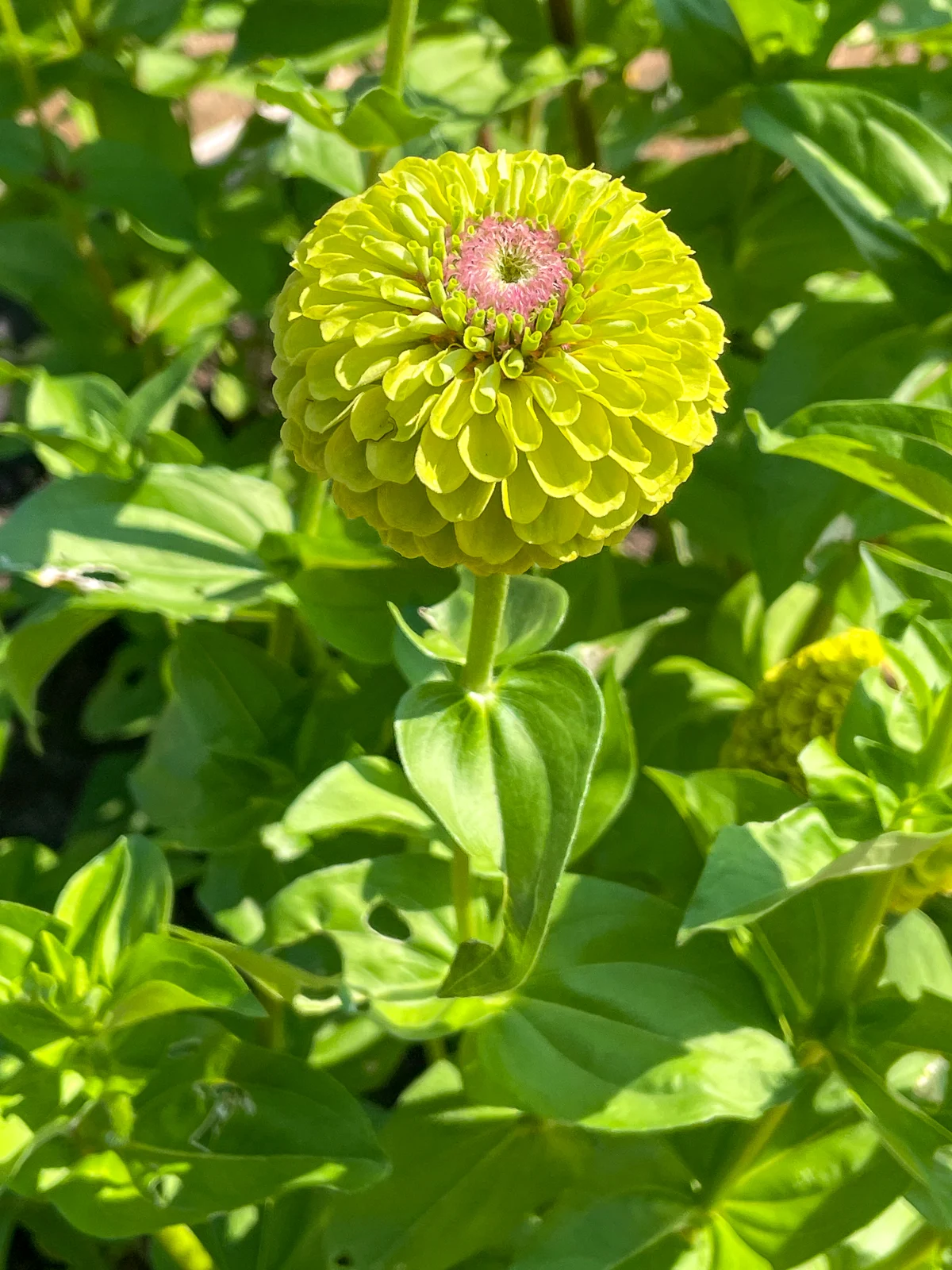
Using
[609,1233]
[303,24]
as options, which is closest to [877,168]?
[303,24]

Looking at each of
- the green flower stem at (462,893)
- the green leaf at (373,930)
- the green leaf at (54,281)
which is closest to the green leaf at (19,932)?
the green leaf at (373,930)

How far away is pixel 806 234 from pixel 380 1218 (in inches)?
35.2

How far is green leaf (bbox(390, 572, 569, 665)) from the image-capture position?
623 mm

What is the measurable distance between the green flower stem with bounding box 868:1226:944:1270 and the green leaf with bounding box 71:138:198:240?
0.98m

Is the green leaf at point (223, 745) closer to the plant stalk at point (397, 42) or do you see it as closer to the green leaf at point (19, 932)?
the green leaf at point (19, 932)

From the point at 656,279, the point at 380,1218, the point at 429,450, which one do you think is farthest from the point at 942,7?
the point at 380,1218

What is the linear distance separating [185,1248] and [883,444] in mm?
661

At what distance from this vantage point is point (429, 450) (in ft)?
1.44

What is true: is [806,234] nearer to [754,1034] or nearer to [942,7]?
[942,7]

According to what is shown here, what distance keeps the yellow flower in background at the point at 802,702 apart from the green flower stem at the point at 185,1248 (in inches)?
19.1

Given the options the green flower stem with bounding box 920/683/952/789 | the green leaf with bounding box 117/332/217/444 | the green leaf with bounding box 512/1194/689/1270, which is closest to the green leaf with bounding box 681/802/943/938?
the green flower stem with bounding box 920/683/952/789

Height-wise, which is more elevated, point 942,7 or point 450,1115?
point 942,7

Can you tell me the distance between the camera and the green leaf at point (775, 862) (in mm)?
512

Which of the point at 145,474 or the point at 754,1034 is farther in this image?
the point at 145,474
